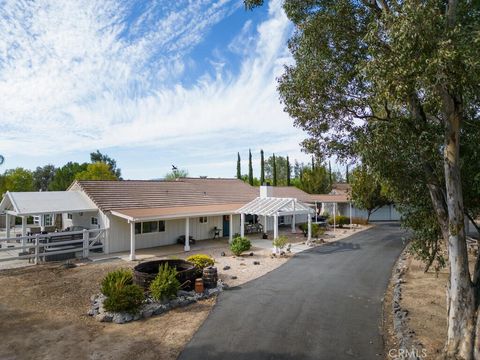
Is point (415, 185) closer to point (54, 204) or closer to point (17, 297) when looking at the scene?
point (17, 297)

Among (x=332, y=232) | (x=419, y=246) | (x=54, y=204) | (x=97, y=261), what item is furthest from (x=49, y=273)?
(x=332, y=232)

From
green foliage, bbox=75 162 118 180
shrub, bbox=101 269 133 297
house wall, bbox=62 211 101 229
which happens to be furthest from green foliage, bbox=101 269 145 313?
green foliage, bbox=75 162 118 180

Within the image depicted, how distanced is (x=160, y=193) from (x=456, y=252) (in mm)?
20176

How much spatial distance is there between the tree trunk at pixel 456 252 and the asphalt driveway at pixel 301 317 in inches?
68.2

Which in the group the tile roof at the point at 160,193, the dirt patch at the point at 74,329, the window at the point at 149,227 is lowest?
the dirt patch at the point at 74,329

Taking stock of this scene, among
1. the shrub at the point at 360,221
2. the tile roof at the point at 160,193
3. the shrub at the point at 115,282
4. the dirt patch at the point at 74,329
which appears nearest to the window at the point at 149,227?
the tile roof at the point at 160,193

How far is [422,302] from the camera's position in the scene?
10953 millimetres

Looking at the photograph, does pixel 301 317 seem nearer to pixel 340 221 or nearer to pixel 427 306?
pixel 427 306

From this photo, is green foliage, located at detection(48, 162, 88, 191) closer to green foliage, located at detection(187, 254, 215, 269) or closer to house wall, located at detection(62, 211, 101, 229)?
house wall, located at detection(62, 211, 101, 229)

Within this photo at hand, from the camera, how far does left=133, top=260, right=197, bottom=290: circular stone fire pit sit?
1125 cm

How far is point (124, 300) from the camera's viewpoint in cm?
958

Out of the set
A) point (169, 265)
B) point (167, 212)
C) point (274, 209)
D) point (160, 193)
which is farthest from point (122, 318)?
point (160, 193)

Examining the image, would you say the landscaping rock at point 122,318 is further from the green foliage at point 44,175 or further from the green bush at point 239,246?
the green foliage at point 44,175

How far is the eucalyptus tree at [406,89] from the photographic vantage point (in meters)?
6.04
